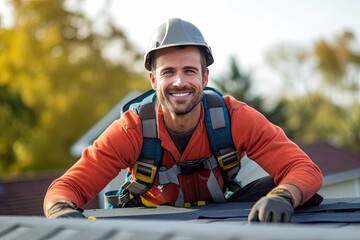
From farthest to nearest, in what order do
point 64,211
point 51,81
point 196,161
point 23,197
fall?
point 51,81 → point 23,197 → point 196,161 → point 64,211

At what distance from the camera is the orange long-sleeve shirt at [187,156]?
9.59 ft

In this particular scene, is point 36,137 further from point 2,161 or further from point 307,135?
point 307,135

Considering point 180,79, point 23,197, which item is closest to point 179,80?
point 180,79

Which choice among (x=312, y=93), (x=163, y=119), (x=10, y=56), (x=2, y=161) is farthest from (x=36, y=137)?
(x=163, y=119)

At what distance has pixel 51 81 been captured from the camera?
27547 millimetres

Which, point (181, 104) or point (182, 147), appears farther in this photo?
point (182, 147)

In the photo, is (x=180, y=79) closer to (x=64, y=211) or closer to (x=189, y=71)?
(x=189, y=71)

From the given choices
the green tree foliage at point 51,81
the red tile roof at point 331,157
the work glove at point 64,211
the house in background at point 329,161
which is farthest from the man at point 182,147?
the green tree foliage at point 51,81

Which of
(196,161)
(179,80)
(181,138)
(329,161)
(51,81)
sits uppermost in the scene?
(51,81)

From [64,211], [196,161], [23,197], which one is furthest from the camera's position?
[23,197]

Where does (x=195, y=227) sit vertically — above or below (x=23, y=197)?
above

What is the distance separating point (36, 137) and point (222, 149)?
24704 mm

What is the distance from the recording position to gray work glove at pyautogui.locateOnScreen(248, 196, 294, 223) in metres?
2.34

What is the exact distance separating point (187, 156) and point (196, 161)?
58mm
